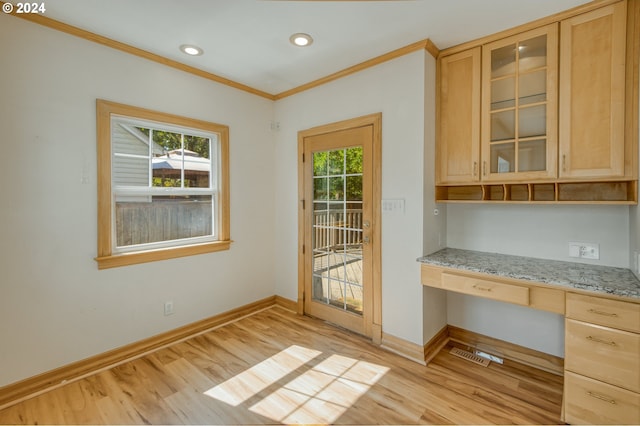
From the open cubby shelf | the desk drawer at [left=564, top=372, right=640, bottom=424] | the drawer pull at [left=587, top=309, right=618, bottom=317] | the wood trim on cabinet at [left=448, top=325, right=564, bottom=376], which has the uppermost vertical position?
the open cubby shelf

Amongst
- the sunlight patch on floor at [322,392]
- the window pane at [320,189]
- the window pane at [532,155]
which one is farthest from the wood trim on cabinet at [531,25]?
the sunlight patch on floor at [322,392]

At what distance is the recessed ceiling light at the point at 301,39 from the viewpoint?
7.61 feet

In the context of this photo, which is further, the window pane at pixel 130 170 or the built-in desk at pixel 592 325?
the window pane at pixel 130 170

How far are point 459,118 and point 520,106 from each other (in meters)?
0.43

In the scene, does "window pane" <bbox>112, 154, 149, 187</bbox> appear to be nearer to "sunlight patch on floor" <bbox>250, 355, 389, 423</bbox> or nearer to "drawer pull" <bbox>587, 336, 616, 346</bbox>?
"sunlight patch on floor" <bbox>250, 355, 389, 423</bbox>

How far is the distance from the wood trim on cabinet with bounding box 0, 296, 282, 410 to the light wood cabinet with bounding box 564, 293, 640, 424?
295cm

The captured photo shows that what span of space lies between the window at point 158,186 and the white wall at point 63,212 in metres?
0.08

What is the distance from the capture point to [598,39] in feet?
6.42

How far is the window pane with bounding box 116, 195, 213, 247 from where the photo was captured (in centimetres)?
260

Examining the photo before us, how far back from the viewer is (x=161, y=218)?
2.84 meters

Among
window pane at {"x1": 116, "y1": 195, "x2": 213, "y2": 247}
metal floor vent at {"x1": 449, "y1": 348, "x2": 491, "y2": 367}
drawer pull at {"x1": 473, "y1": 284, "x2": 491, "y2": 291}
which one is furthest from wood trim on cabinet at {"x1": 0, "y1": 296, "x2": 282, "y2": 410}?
drawer pull at {"x1": 473, "y1": 284, "x2": 491, "y2": 291}

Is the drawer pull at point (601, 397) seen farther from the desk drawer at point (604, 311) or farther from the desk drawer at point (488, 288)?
the desk drawer at point (488, 288)

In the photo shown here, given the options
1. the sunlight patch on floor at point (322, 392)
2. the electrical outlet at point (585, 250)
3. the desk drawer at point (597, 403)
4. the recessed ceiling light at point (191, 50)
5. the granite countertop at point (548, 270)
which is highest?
the recessed ceiling light at point (191, 50)

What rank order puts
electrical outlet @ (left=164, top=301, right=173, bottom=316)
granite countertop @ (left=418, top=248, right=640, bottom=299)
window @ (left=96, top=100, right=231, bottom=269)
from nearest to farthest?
1. granite countertop @ (left=418, top=248, right=640, bottom=299)
2. window @ (left=96, top=100, right=231, bottom=269)
3. electrical outlet @ (left=164, top=301, right=173, bottom=316)
